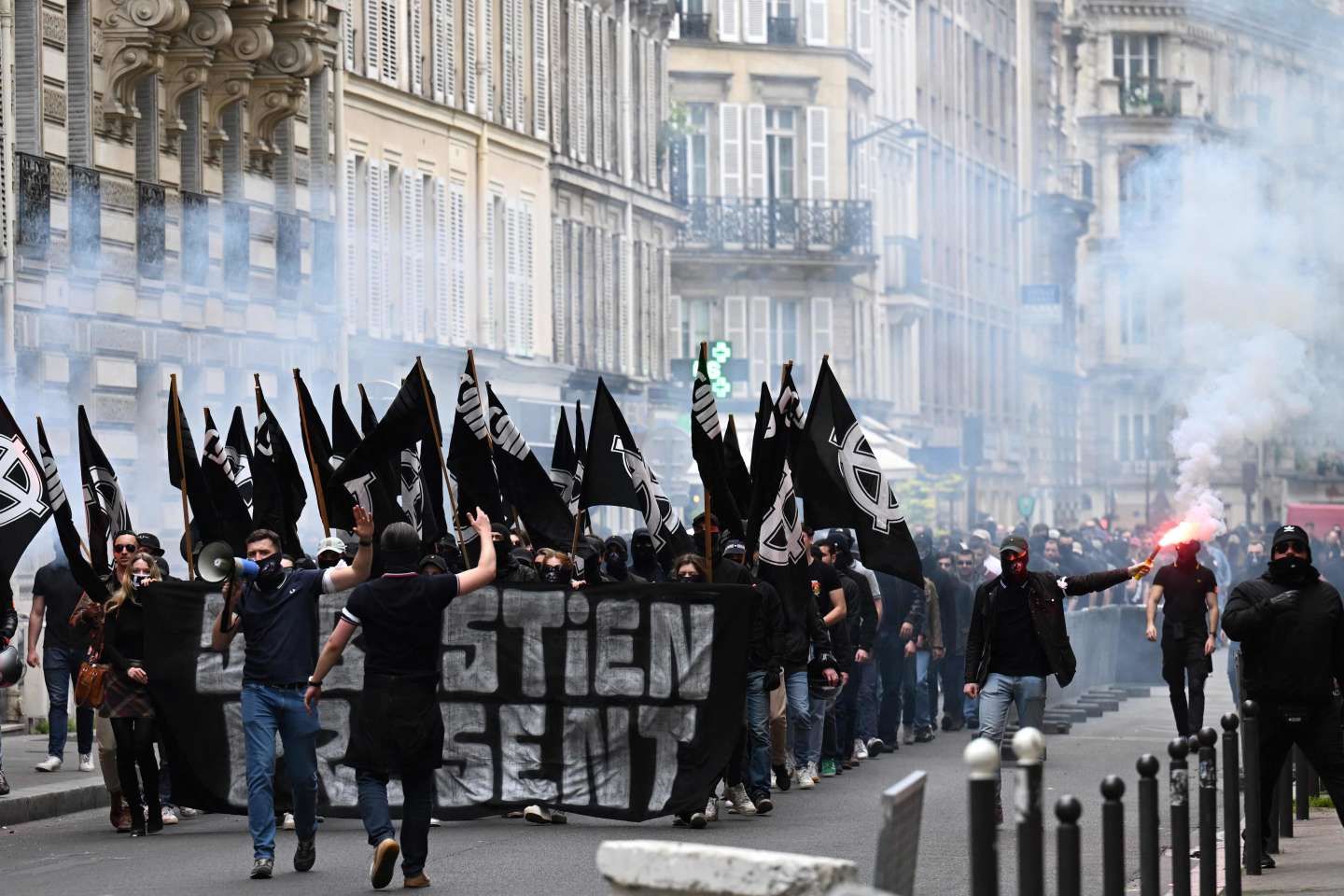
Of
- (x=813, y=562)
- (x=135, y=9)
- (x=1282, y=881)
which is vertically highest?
(x=135, y=9)

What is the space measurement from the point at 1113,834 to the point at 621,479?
9.82 metres

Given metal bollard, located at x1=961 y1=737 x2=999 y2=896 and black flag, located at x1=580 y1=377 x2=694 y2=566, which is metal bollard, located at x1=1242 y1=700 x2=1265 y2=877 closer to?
black flag, located at x1=580 y1=377 x2=694 y2=566

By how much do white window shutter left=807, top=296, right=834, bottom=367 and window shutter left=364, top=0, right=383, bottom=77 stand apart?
2442 centimetres

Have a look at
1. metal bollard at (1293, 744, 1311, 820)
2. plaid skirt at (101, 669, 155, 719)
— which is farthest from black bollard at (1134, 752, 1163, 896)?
plaid skirt at (101, 669, 155, 719)

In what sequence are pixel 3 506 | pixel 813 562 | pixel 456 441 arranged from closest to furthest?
pixel 3 506, pixel 456 441, pixel 813 562

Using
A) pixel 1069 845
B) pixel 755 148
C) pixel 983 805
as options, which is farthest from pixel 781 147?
pixel 983 805

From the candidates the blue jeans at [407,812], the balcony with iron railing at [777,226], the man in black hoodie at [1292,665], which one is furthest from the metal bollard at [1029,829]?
the balcony with iron railing at [777,226]

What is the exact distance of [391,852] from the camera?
1411cm

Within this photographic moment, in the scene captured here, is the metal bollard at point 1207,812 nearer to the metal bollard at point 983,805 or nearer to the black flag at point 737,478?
the metal bollard at point 983,805

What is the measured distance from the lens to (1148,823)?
37.4ft

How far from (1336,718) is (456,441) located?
248 inches

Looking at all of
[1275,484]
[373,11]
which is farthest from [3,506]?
[1275,484]

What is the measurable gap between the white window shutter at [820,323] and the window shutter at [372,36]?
2442 cm

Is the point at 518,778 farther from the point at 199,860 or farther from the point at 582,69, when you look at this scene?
the point at 582,69
